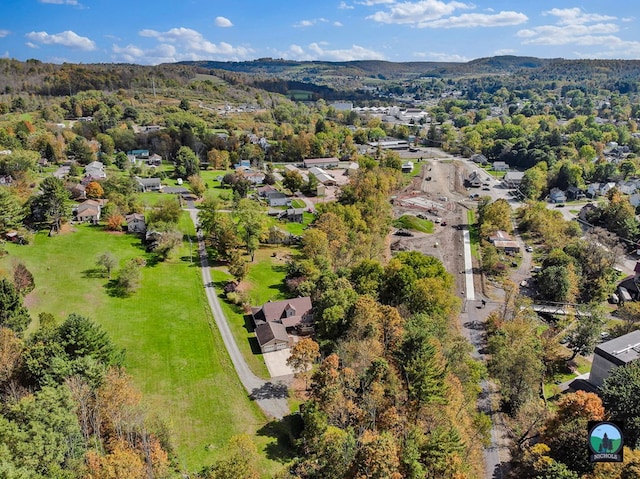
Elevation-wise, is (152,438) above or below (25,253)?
below

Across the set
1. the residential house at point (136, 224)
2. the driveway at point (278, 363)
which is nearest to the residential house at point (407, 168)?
the residential house at point (136, 224)

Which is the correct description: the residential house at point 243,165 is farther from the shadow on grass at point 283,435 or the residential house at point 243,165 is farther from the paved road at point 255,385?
the shadow on grass at point 283,435

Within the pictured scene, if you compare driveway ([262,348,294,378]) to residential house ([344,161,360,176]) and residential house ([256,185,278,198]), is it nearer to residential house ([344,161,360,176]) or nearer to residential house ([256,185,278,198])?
residential house ([256,185,278,198])

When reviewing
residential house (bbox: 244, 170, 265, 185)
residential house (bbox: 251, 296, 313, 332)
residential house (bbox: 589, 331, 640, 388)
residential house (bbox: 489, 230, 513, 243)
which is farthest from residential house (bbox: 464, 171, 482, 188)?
residential house (bbox: 251, 296, 313, 332)

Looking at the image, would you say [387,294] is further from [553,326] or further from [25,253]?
[25,253]

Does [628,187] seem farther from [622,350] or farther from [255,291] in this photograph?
[255,291]

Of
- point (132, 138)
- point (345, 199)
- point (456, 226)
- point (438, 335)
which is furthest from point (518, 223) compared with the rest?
point (132, 138)
